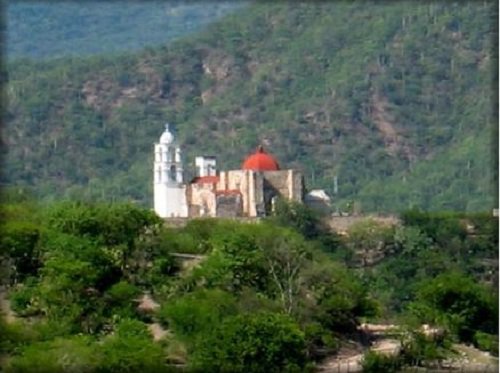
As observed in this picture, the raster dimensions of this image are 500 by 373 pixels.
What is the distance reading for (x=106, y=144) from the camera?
229ft

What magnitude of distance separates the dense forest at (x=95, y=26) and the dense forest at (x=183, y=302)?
52555 mm

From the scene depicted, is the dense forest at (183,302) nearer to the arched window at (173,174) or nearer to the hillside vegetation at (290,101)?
the arched window at (173,174)

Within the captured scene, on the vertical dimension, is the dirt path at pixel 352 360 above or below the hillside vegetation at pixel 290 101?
below

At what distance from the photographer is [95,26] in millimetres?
90312

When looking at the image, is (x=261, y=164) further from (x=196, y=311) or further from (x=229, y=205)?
(x=196, y=311)

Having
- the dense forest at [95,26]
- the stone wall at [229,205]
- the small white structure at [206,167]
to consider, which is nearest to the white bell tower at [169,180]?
the stone wall at [229,205]

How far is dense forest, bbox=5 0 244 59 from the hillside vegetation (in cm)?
620

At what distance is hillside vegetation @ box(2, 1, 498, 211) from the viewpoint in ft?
215

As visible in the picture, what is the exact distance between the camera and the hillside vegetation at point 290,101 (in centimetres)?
6544

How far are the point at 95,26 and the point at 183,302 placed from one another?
65.8 m

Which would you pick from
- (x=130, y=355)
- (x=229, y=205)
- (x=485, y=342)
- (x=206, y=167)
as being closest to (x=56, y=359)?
(x=130, y=355)

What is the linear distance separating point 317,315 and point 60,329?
440cm

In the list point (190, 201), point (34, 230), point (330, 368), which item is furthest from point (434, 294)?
point (190, 201)

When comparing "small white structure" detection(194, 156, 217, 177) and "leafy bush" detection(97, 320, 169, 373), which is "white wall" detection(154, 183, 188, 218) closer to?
"small white structure" detection(194, 156, 217, 177)
